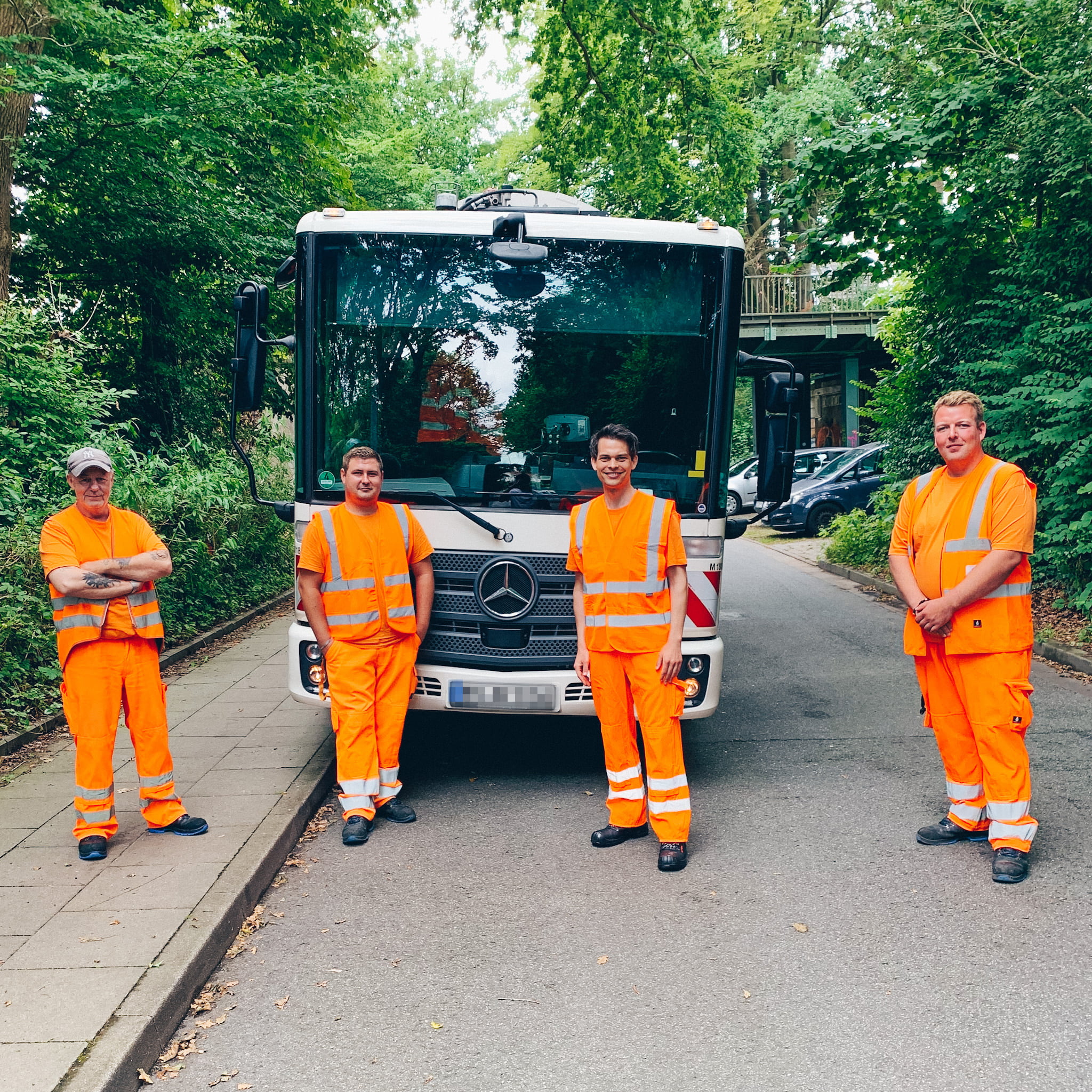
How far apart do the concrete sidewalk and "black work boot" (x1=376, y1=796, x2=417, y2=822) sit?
380mm

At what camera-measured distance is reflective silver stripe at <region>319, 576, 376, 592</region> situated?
16.6ft

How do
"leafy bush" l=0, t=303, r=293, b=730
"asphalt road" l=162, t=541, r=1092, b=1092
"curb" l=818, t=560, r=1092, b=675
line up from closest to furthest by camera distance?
"asphalt road" l=162, t=541, r=1092, b=1092 → "leafy bush" l=0, t=303, r=293, b=730 → "curb" l=818, t=560, r=1092, b=675

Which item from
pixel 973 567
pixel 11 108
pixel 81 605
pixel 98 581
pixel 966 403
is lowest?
pixel 81 605

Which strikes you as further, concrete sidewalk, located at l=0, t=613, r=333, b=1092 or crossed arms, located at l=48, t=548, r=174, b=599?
crossed arms, located at l=48, t=548, r=174, b=599

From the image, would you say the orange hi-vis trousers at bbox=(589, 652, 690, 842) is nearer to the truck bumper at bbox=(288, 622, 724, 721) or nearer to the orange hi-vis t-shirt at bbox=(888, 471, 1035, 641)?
the truck bumper at bbox=(288, 622, 724, 721)

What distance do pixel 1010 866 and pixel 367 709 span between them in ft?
9.44

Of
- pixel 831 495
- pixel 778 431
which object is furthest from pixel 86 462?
pixel 831 495

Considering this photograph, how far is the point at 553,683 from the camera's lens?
212 inches

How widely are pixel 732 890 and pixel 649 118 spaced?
16.3 meters

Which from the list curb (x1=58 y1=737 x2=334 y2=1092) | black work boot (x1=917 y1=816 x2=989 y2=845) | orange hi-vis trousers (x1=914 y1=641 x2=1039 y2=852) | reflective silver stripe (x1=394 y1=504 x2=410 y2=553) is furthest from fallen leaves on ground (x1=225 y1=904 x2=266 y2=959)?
orange hi-vis trousers (x1=914 y1=641 x2=1039 y2=852)

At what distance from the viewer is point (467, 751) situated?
6.70 meters

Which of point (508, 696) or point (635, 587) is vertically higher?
point (635, 587)

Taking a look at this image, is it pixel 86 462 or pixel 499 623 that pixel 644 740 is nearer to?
pixel 499 623

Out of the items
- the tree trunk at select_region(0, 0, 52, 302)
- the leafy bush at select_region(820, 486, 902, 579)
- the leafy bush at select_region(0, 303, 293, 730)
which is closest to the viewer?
the leafy bush at select_region(0, 303, 293, 730)
